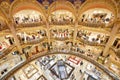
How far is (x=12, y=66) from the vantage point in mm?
14883

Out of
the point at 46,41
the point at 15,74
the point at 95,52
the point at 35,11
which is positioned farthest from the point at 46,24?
the point at 15,74

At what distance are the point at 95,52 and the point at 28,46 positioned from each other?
504cm

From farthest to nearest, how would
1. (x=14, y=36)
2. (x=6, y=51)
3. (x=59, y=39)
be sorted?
(x=59, y=39) < (x=6, y=51) < (x=14, y=36)

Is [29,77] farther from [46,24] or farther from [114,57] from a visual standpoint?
[114,57]

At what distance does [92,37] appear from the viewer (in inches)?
529

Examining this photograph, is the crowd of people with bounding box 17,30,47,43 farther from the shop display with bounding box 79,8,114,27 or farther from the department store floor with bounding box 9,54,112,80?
the shop display with bounding box 79,8,114,27

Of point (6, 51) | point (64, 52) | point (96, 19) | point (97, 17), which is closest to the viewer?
point (97, 17)

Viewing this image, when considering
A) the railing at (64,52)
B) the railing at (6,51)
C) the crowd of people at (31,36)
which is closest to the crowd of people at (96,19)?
the crowd of people at (31,36)

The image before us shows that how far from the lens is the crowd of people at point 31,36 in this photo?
13.4 m

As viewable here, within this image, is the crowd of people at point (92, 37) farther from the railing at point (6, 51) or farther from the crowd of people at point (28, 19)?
the railing at point (6, 51)

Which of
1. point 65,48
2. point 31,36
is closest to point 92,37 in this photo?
point 65,48

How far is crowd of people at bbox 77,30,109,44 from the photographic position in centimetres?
1289

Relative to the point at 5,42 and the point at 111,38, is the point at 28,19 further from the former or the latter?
the point at 111,38

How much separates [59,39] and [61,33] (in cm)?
65
